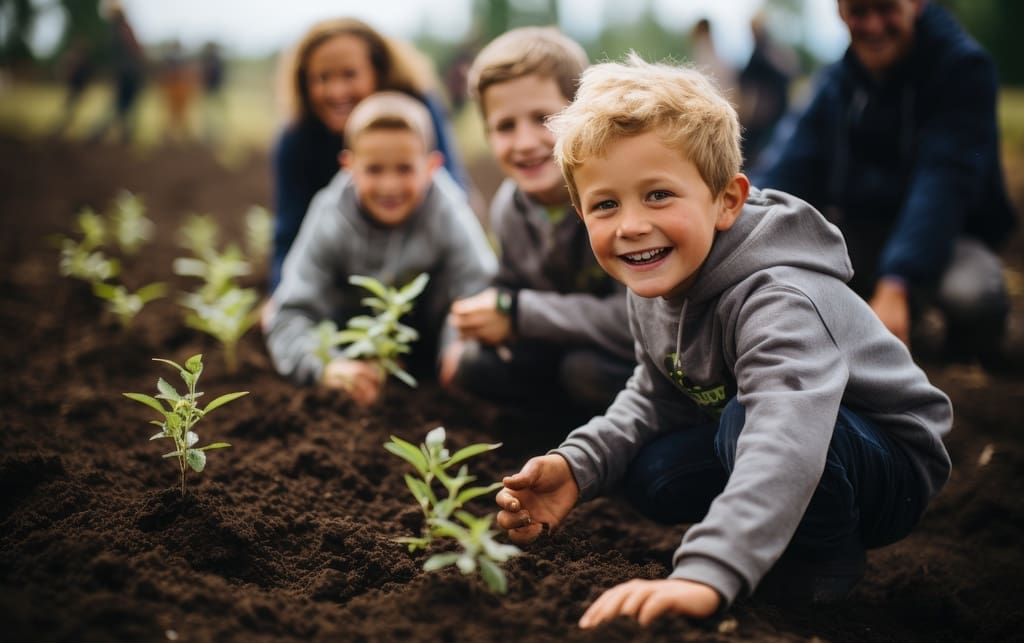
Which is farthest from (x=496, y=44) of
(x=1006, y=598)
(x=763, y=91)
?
(x=763, y=91)

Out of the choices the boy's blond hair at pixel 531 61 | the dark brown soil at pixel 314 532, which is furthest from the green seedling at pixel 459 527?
the boy's blond hair at pixel 531 61

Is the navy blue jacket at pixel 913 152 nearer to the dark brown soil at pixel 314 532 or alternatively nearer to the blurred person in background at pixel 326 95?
the dark brown soil at pixel 314 532

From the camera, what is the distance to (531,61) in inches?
114

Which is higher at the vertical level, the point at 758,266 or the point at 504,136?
the point at 504,136

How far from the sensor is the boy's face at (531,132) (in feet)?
9.45

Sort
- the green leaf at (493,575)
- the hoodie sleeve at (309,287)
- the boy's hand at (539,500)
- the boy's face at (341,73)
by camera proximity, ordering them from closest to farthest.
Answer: the green leaf at (493,575) → the boy's hand at (539,500) → the hoodie sleeve at (309,287) → the boy's face at (341,73)

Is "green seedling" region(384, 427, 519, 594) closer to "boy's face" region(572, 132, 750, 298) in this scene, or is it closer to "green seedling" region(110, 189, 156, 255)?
"boy's face" region(572, 132, 750, 298)

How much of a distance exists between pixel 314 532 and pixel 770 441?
1253 millimetres

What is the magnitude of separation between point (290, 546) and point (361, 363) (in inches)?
43.8

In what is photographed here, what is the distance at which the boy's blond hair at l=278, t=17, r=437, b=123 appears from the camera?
438cm

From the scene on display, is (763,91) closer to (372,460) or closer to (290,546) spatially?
(372,460)

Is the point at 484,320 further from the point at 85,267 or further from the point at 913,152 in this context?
the point at 85,267

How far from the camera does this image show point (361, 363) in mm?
3115

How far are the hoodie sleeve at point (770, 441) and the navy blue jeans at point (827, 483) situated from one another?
0.54 ft
